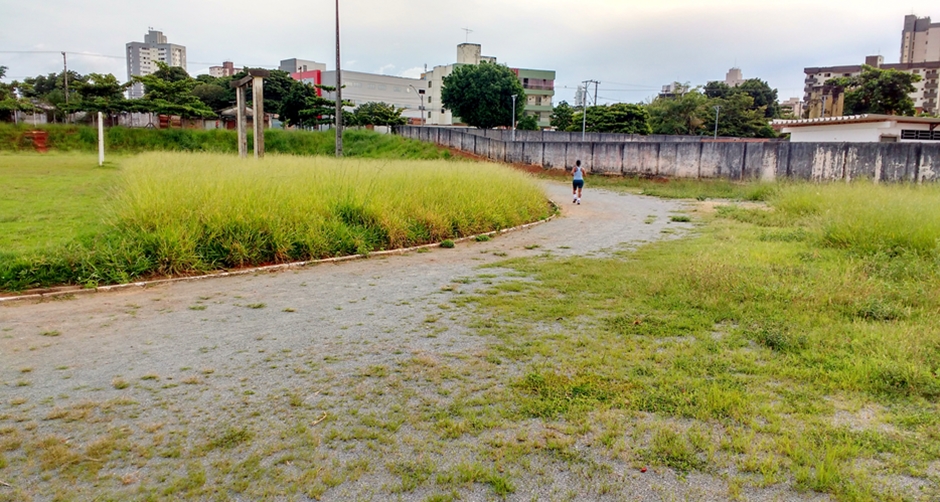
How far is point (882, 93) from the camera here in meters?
46.5

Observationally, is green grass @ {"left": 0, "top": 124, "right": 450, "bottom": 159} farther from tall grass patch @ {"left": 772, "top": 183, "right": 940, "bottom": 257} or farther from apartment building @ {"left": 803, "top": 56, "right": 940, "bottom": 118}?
apartment building @ {"left": 803, "top": 56, "right": 940, "bottom": 118}

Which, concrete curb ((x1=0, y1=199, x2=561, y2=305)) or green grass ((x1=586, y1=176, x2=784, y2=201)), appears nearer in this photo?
concrete curb ((x1=0, y1=199, x2=561, y2=305))

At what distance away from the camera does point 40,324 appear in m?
5.46

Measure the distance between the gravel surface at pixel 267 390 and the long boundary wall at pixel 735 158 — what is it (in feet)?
57.9

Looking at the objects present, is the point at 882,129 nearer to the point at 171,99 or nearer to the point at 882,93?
the point at 882,93

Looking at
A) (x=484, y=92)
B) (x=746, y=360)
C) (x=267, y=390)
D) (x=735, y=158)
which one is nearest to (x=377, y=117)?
(x=484, y=92)

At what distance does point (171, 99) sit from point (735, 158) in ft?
119

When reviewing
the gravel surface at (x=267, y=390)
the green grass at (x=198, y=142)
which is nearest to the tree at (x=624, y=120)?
the green grass at (x=198, y=142)

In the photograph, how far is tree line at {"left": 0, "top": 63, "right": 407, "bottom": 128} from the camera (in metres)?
37.5

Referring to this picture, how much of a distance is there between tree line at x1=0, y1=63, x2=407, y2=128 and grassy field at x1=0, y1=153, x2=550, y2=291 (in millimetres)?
26853

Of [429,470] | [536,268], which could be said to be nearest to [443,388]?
[429,470]

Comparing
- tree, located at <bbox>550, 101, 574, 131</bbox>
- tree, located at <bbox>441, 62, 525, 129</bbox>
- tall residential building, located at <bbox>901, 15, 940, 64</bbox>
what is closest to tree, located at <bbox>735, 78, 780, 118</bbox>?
tree, located at <bbox>550, 101, 574, 131</bbox>

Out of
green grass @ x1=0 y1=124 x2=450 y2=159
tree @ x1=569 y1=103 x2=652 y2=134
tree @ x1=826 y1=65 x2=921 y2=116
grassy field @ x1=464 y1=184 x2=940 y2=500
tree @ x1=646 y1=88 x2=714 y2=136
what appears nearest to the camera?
grassy field @ x1=464 y1=184 x2=940 y2=500

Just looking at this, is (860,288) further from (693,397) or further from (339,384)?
(339,384)
